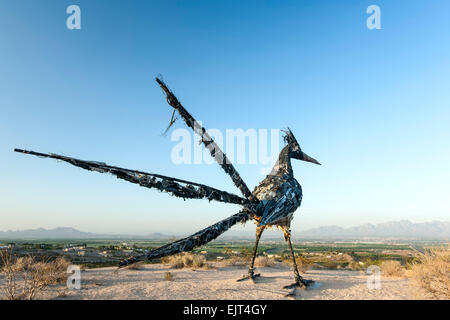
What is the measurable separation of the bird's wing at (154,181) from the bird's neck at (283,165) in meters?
5.74

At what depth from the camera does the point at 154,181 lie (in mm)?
3959

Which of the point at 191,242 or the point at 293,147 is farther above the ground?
the point at 293,147

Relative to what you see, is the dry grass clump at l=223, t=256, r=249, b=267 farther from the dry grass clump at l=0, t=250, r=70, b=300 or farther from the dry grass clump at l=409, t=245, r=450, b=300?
the dry grass clump at l=409, t=245, r=450, b=300

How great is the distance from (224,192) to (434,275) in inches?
403

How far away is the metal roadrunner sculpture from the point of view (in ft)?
11.6

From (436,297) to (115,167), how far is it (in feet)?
41.3

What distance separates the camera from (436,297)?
8.92m

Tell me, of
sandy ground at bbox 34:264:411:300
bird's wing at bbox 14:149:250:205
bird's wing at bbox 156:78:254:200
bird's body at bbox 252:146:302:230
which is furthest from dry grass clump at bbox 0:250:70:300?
bird's body at bbox 252:146:302:230

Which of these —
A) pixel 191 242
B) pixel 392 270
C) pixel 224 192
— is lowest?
pixel 392 270

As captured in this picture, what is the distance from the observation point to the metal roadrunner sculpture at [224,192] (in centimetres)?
353

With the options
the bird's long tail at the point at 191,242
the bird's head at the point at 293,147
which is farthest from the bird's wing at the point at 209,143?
the bird's head at the point at 293,147

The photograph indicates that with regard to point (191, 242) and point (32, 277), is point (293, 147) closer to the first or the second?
point (191, 242)

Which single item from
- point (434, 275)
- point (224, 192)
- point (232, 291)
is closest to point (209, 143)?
point (224, 192)
